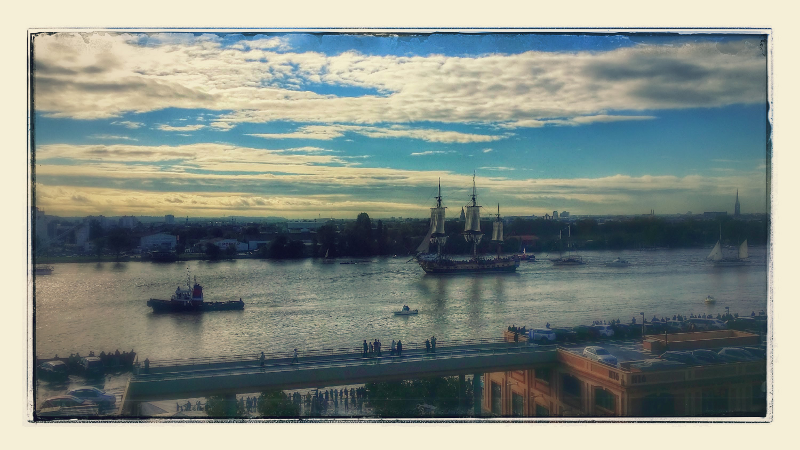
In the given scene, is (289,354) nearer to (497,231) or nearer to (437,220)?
(437,220)

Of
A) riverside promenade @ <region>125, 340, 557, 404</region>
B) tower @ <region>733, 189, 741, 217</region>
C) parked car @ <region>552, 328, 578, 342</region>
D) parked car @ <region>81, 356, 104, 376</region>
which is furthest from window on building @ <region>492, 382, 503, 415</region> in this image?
parked car @ <region>81, 356, 104, 376</region>

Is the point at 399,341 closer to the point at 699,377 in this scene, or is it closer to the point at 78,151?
the point at 699,377

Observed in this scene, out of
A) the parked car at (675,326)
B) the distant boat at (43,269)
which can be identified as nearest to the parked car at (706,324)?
the parked car at (675,326)

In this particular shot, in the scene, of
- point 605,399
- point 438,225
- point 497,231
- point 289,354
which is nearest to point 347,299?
point 289,354

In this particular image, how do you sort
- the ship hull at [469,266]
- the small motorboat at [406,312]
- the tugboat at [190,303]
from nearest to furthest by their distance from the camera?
the tugboat at [190,303] → the small motorboat at [406,312] → the ship hull at [469,266]

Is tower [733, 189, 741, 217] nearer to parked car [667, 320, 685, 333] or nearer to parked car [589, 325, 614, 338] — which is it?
parked car [667, 320, 685, 333]

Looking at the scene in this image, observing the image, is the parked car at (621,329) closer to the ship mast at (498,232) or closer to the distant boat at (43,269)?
the ship mast at (498,232)

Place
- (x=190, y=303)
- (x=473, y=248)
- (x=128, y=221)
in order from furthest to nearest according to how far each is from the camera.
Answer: (x=473, y=248), (x=190, y=303), (x=128, y=221)
